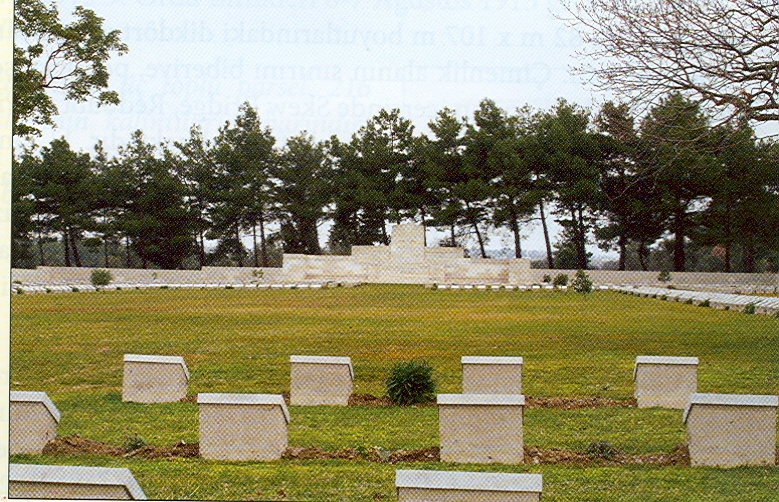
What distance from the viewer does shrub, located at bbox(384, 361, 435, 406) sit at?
6.55 meters

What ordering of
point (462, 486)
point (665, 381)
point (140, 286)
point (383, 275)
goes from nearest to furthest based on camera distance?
1. point (462, 486)
2. point (665, 381)
3. point (140, 286)
4. point (383, 275)

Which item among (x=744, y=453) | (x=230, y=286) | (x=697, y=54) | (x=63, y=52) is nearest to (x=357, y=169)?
(x=230, y=286)

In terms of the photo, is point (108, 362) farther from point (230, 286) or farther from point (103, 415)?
point (230, 286)

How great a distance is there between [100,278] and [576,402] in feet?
60.5

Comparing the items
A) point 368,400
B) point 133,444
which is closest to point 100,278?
point 368,400

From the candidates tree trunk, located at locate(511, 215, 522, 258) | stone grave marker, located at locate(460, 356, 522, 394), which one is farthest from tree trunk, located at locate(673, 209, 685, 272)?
stone grave marker, located at locate(460, 356, 522, 394)

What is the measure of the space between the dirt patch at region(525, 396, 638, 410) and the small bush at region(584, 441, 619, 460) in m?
1.51

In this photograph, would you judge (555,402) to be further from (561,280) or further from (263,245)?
(263,245)

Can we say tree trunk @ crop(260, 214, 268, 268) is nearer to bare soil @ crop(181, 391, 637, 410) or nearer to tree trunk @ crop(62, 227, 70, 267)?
tree trunk @ crop(62, 227, 70, 267)

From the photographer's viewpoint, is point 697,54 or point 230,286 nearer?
point 697,54

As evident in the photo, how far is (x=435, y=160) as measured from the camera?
20594 mm

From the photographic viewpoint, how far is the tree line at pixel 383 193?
1625 centimetres

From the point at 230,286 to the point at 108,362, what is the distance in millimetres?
14162

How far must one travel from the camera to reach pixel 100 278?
22.7m
